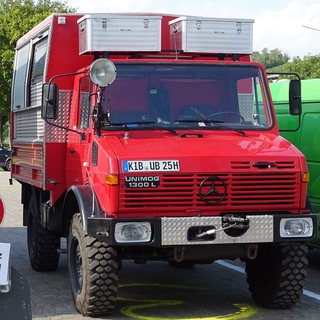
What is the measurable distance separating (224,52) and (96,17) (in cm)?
148

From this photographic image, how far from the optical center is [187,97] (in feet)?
27.4

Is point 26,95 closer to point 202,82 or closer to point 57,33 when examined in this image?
point 57,33

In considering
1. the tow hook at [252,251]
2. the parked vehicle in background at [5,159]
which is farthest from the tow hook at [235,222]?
the parked vehicle in background at [5,159]

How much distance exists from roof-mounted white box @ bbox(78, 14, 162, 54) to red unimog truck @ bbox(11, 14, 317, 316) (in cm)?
1

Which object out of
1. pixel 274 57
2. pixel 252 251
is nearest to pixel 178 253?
pixel 252 251

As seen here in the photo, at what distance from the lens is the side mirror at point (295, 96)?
8.82 m

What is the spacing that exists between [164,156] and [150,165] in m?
0.18

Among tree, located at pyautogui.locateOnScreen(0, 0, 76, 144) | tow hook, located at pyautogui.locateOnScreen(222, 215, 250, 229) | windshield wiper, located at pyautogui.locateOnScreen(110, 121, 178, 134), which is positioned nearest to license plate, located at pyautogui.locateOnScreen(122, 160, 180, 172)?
tow hook, located at pyautogui.locateOnScreen(222, 215, 250, 229)

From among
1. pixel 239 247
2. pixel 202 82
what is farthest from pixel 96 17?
pixel 239 247

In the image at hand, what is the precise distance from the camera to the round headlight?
25.1ft

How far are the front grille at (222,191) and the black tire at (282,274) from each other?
56 cm

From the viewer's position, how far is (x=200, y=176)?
24.3ft

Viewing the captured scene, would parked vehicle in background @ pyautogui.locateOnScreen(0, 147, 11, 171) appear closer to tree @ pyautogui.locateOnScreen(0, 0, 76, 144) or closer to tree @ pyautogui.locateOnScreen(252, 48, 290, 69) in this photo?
tree @ pyautogui.locateOnScreen(0, 0, 76, 144)

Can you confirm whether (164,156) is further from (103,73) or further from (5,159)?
(5,159)
